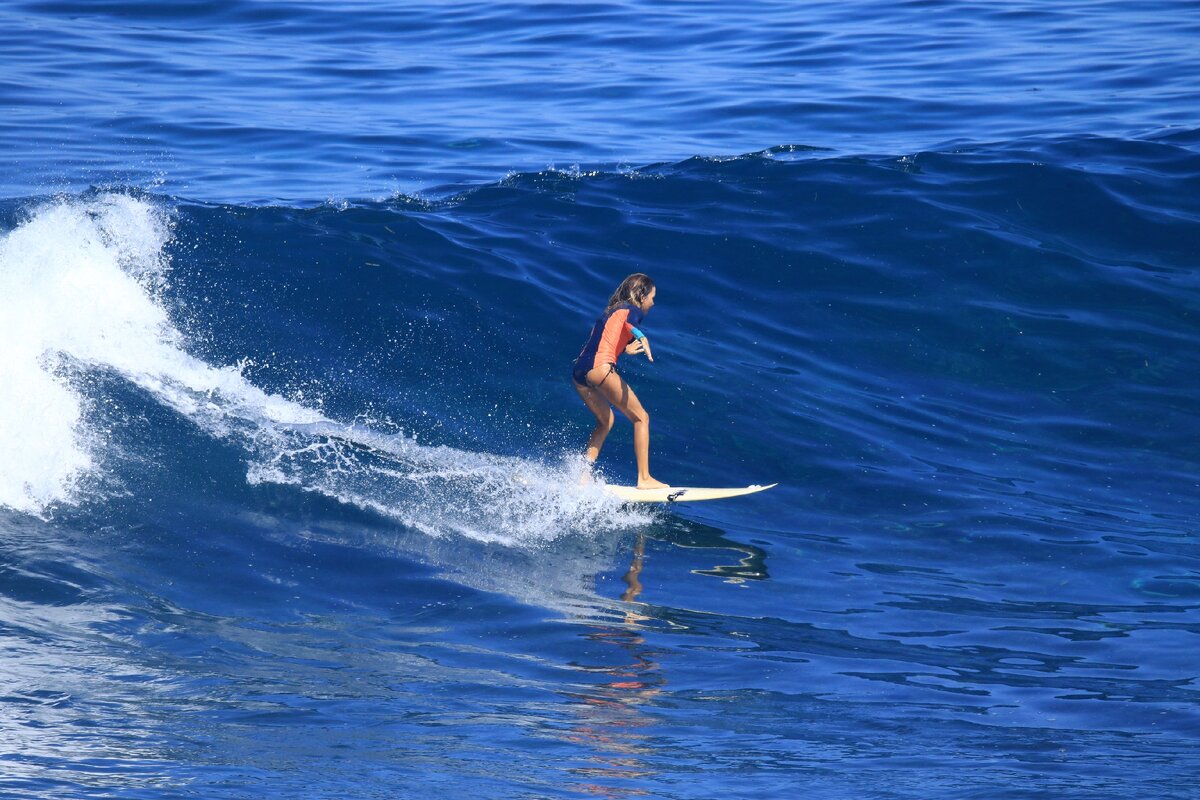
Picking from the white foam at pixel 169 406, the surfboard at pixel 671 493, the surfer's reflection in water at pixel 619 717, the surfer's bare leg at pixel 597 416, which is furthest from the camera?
the surfer's bare leg at pixel 597 416

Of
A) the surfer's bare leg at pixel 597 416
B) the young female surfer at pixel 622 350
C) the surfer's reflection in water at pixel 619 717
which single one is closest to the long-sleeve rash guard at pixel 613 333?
the young female surfer at pixel 622 350

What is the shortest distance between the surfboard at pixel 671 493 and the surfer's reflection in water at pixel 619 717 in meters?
1.79

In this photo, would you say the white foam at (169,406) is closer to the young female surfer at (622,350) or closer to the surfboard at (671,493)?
the surfboard at (671,493)

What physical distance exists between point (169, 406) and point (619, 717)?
568 centimetres

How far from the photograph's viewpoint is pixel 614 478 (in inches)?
411

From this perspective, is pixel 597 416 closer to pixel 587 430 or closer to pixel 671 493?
pixel 671 493

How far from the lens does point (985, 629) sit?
308 inches

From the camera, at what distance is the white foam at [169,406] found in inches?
366

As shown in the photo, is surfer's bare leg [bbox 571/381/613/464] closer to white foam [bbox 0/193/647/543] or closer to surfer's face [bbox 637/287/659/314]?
white foam [bbox 0/193/647/543]

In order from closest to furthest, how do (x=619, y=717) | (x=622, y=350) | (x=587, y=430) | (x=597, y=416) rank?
(x=619, y=717), (x=622, y=350), (x=597, y=416), (x=587, y=430)

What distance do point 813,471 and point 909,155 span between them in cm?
730

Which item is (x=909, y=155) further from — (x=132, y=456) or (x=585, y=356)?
(x=132, y=456)

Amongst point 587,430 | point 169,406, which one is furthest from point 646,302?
point 169,406

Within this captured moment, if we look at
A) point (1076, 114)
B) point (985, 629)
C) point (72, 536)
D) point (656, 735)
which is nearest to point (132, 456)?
point (72, 536)
